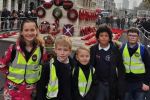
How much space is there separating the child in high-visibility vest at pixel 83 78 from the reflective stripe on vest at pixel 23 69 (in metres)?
0.51

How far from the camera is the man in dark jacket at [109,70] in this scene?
3.32m

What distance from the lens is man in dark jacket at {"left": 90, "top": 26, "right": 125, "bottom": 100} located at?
3316 mm

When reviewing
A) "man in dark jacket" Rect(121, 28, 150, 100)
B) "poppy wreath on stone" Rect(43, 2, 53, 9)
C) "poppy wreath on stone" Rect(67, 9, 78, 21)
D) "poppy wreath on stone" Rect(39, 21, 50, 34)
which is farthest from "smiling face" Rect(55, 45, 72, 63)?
"poppy wreath on stone" Rect(43, 2, 53, 9)

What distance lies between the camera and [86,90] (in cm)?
313

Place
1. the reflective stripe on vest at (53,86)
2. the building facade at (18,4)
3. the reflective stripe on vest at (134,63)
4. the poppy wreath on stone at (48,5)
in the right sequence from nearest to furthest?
the reflective stripe on vest at (53,86) → the reflective stripe on vest at (134,63) → the poppy wreath on stone at (48,5) → the building facade at (18,4)

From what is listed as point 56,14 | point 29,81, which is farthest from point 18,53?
point 56,14

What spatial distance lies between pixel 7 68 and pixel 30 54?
41cm

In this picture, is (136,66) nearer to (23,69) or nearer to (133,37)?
(133,37)

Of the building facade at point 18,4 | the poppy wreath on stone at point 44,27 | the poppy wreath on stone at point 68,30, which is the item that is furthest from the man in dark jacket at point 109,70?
the building facade at point 18,4

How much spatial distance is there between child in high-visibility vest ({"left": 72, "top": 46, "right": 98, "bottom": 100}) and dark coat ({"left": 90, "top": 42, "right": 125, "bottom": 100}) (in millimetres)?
269

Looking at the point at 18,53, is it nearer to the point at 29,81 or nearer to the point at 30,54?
the point at 30,54

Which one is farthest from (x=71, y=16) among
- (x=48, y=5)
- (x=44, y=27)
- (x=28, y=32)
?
(x=28, y=32)

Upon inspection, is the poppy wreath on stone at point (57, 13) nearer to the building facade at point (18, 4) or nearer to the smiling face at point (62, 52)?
the smiling face at point (62, 52)

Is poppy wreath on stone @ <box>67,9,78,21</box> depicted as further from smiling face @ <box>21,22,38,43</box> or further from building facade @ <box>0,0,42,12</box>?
building facade @ <box>0,0,42,12</box>
